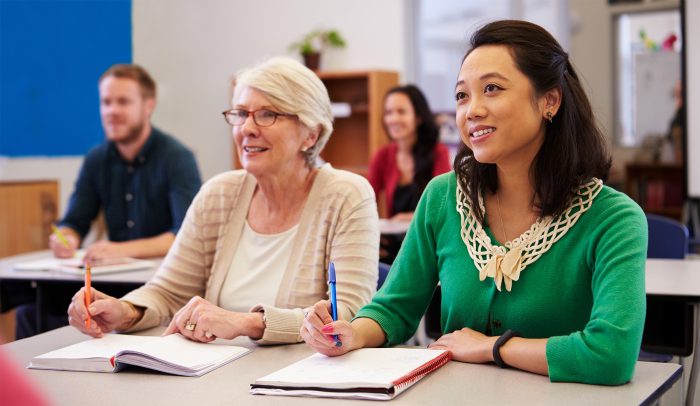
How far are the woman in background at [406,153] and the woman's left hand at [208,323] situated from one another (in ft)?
11.0

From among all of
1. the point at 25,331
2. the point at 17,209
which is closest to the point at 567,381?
the point at 25,331

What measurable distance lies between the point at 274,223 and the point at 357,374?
94cm

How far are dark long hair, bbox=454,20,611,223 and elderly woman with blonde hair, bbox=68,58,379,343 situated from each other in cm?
52

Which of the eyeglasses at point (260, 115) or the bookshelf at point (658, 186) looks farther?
the bookshelf at point (658, 186)

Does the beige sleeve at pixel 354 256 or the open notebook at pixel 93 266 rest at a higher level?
the beige sleeve at pixel 354 256

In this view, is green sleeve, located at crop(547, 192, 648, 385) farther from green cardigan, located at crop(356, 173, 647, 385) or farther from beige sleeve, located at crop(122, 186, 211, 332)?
beige sleeve, located at crop(122, 186, 211, 332)

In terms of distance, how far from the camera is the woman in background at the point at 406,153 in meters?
5.32

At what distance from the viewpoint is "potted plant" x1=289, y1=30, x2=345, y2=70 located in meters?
7.26

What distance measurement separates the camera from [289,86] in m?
2.38

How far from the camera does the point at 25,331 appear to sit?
12.2ft

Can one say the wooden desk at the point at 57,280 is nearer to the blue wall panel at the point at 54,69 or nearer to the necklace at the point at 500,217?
the necklace at the point at 500,217

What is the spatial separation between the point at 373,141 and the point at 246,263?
4.64 m

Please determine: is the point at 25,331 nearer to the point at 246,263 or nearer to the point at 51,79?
the point at 246,263

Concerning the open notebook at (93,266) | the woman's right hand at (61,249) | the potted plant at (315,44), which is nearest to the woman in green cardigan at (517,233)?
the open notebook at (93,266)
